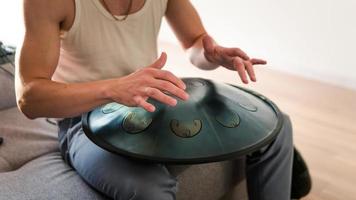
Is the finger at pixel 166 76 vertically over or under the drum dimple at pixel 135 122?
over

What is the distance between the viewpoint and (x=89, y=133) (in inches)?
41.1

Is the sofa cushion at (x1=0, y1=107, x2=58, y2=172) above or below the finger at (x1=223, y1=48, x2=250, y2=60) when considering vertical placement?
below

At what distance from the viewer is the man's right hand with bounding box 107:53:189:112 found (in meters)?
0.89

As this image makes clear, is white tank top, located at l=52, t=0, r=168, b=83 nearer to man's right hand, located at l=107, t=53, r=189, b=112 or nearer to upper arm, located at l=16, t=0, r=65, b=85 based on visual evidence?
upper arm, located at l=16, t=0, r=65, b=85

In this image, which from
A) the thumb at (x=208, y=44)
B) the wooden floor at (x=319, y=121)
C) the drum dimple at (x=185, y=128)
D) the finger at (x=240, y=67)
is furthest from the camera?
the wooden floor at (x=319, y=121)

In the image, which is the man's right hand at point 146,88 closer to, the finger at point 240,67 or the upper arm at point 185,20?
the finger at point 240,67

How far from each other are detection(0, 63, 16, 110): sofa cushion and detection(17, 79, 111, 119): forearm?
1.89 ft

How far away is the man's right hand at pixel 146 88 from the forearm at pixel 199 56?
0.42m

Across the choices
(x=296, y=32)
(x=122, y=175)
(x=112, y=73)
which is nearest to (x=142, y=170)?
(x=122, y=175)

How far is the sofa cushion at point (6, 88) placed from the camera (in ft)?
5.01

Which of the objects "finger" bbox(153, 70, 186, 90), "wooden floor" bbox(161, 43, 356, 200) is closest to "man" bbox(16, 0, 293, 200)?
"finger" bbox(153, 70, 186, 90)

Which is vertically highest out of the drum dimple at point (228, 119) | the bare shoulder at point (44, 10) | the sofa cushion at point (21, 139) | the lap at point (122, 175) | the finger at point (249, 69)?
the bare shoulder at point (44, 10)

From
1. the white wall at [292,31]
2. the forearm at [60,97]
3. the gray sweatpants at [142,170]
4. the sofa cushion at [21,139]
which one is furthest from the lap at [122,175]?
the white wall at [292,31]

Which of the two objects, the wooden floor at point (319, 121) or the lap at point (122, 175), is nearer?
the lap at point (122, 175)
